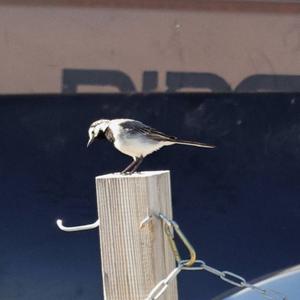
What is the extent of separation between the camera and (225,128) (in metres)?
6.27

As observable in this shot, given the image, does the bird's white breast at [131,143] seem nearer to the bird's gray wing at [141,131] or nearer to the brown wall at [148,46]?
the bird's gray wing at [141,131]

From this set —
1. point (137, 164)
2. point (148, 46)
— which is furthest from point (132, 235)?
point (148, 46)

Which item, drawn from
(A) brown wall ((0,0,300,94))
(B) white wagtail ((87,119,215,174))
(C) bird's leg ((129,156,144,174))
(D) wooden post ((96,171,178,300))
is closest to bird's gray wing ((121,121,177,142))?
(B) white wagtail ((87,119,215,174))

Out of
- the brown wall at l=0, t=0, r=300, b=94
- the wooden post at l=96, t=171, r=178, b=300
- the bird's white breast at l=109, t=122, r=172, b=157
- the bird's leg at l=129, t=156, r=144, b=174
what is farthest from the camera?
the brown wall at l=0, t=0, r=300, b=94

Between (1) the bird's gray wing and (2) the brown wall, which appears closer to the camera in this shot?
(1) the bird's gray wing

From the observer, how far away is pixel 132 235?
2.64m

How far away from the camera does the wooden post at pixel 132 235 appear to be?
262 cm

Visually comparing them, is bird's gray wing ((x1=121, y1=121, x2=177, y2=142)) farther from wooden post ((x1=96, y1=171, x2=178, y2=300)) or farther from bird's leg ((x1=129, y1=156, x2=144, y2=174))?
wooden post ((x1=96, y1=171, x2=178, y2=300))

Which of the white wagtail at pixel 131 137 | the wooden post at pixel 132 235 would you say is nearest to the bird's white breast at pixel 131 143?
the white wagtail at pixel 131 137

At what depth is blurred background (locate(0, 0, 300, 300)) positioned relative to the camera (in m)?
5.93

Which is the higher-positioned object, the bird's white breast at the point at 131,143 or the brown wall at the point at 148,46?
the brown wall at the point at 148,46

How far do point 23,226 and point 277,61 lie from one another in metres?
2.01

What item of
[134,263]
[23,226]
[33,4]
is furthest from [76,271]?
[134,263]

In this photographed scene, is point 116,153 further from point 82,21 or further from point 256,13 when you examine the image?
point 256,13
